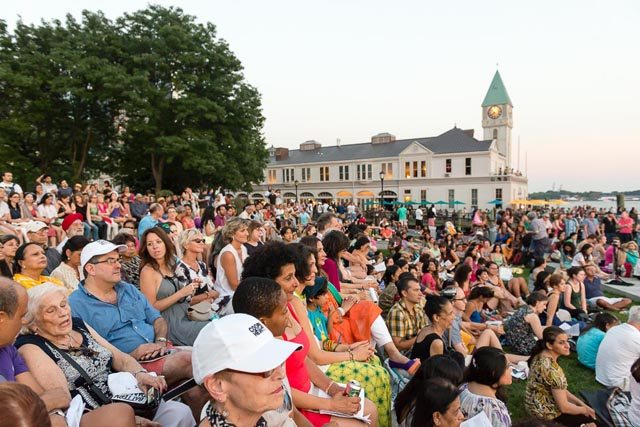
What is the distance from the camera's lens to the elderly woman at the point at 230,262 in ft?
16.1

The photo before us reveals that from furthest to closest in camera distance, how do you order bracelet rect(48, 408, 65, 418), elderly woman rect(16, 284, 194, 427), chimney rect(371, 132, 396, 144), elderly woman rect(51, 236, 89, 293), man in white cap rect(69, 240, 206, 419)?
1. chimney rect(371, 132, 396, 144)
2. elderly woman rect(51, 236, 89, 293)
3. man in white cap rect(69, 240, 206, 419)
4. elderly woman rect(16, 284, 194, 427)
5. bracelet rect(48, 408, 65, 418)

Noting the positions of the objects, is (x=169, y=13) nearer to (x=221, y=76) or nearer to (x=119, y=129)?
(x=221, y=76)

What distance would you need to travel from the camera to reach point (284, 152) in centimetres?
6500

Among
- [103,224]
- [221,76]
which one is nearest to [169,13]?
[221,76]

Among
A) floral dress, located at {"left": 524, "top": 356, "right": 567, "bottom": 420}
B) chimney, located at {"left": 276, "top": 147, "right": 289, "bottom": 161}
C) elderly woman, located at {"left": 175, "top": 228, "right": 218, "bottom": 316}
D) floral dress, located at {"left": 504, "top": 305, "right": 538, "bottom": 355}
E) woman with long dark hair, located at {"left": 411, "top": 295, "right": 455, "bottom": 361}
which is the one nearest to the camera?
floral dress, located at {"left": 524, "top": 356, "right": 567, "bottom": 420}

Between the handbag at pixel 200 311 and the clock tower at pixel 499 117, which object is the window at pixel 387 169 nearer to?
the clock tower at pixel 499 117

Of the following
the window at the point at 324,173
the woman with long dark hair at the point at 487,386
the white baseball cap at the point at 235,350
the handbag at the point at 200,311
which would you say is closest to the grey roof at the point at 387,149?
the window at the point at 324,173

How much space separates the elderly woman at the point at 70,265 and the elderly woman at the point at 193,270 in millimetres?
1192

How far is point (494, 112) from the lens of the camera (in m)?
62.1

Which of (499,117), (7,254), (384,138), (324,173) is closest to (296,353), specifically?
(7,254)

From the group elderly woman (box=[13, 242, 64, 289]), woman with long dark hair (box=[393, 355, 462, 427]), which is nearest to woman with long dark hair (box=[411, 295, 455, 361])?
woman with long dark hair (box=[393, 355, 462, 427])

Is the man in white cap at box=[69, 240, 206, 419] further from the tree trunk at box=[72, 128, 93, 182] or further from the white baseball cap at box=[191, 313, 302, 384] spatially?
the tree trunk at box=[72, 128, 93, 182]

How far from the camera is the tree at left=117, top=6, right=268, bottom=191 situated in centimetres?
2378

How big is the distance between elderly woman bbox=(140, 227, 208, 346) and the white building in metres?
37.9
